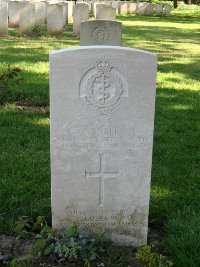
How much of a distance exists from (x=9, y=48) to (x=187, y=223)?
9.26 metres

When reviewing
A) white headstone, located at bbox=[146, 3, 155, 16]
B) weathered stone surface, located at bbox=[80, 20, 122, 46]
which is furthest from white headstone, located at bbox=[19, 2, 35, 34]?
white headstone, located at bbox=[146, 3, 155, 16]

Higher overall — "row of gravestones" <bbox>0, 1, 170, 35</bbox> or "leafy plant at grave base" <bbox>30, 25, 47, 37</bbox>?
"row of gravestones" <bbox>0, 1, 170, 35</bbox>

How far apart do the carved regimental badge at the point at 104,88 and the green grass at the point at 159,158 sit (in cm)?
106

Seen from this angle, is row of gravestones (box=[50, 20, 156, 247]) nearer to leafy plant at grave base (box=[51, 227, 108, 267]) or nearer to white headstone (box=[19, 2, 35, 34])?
leafy plant at grave base (box=[51, 227, 108, 267])

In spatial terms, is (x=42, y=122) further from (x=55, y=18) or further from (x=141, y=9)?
(x=141, y=9)

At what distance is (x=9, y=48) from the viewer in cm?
1206

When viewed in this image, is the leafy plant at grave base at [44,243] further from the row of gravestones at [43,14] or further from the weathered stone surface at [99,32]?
the row of gravestones at [43,14]

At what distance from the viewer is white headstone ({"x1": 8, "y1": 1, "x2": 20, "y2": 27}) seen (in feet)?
53.5

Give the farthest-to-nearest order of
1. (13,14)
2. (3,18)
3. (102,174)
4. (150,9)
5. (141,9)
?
(150,9)
(141,9)
(13,14)
(3,18)
(102,174)

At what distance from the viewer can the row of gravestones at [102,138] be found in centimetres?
333

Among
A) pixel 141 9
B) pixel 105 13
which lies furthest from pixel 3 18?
pixel 141 9

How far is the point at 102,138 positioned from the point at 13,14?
14277 millimetres

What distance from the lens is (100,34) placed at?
29.3 feet

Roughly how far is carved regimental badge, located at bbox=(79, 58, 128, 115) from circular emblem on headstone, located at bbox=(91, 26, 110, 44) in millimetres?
5422
